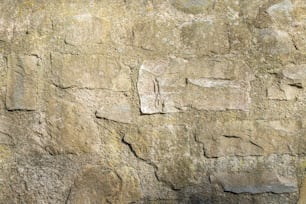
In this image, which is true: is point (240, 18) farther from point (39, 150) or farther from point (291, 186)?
point (39, 150)

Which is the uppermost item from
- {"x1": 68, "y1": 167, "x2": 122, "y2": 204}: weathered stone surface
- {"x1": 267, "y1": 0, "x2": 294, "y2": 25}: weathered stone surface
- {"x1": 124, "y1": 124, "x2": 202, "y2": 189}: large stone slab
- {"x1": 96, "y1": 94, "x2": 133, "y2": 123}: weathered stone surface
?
{"x1": 267, "y1": 0, "x2": 294, "y2": 25}: weathered stone surface

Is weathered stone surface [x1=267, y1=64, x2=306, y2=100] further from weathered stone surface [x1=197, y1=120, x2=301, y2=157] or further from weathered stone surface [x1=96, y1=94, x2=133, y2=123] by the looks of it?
weathered stone surface [x1=96, y1=94, x2=133, y2=123]

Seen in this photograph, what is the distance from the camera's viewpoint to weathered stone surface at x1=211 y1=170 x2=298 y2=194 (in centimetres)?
145

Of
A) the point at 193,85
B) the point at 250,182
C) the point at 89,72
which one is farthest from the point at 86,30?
the point at 250,182

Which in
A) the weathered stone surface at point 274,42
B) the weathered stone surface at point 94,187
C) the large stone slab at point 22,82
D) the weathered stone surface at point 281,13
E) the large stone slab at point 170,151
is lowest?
the weathered stone surface at point 94,187

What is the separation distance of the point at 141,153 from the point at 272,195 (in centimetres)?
43

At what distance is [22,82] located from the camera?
4.70 feet

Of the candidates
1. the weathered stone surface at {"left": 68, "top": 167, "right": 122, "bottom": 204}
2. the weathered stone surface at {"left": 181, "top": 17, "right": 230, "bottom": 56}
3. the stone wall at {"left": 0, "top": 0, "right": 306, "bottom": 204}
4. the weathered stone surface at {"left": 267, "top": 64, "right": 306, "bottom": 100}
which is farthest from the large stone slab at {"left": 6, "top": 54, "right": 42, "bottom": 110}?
the weathered stone surface at {"left": 267, "top": 64, "right": 306, "bottom": 100}

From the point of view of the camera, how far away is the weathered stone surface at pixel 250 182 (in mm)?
1454

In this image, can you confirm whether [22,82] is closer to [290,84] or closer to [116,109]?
[116,109]

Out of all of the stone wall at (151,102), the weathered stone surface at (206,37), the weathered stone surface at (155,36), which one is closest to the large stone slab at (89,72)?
the stone wall at (151,102)

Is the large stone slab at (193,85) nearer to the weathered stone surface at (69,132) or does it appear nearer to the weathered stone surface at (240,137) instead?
the weathered stone surface at (240,137)

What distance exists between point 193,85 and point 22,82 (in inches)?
20.5

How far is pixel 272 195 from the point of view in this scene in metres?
1.46
